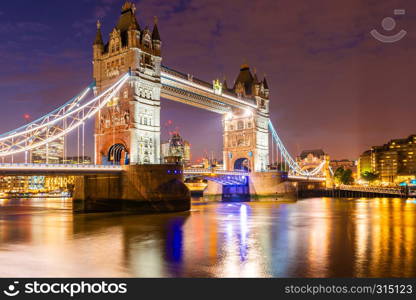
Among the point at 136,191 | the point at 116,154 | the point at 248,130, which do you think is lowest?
the point at 136,191

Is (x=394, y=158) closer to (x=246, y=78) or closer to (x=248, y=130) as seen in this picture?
(x=246, y=78)

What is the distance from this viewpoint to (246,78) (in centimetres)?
6438

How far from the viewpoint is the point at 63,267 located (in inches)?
580

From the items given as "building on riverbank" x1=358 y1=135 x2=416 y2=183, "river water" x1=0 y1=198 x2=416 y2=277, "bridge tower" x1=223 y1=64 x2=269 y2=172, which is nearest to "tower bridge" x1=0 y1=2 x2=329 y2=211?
"river water" x1=0 y1=198 x2=416 y2=277

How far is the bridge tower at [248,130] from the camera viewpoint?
60.8m

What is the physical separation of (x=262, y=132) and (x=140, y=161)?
1130 inches

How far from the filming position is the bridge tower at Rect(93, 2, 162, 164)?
37.7 m

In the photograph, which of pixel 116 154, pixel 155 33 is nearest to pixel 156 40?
pixel 155 33

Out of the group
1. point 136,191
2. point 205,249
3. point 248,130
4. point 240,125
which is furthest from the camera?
point 240,125

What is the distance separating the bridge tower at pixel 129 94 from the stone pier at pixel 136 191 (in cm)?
307

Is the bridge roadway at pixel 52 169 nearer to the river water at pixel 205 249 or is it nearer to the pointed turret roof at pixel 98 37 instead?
the river water at pixel 205 249

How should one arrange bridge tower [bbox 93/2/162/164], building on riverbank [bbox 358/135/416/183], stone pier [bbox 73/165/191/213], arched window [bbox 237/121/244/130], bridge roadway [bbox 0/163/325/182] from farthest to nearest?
building on riverbank [bbox 358/135/416/183], arched window [bbox 237/121/244/130], bridge tower [bbox 93/2/162/164], stone pier [bbox 73/165/191/213], bridge roadway [bbox 0/163/325/182]

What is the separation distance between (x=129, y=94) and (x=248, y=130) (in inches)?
1054

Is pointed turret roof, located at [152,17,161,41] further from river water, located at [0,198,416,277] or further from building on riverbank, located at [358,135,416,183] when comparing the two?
building on riverbank, located at [358,135,416,183]
